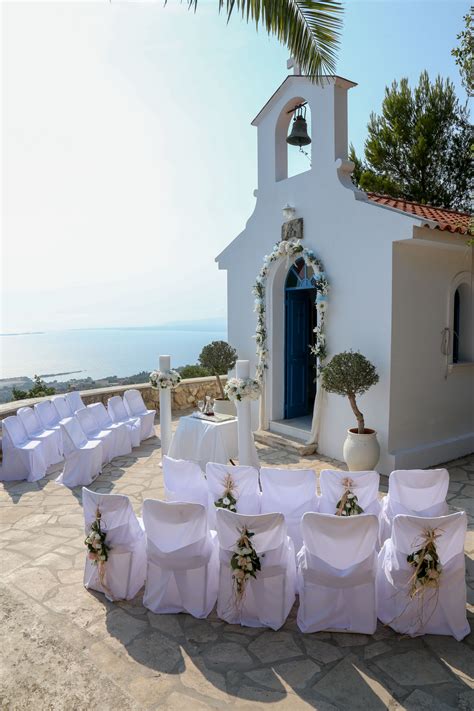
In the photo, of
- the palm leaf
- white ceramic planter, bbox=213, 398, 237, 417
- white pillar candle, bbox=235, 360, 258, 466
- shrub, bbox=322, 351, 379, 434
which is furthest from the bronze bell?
white ceramic planter, bbox=213, 398, 237, 417

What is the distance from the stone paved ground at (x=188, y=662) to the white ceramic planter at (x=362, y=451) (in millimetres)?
2595

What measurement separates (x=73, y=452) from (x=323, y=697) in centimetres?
520

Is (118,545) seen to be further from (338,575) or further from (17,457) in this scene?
(17,457)

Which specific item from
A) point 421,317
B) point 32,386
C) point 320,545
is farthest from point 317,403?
point 32,386

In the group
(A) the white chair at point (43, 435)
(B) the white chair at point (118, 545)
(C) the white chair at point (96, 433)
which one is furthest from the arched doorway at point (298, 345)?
(B) the white chair at point (118, 545)

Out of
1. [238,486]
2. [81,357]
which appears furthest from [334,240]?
[81,357]

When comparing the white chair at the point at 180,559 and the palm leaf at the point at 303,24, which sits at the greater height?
the palm leaf at the point at 303,24

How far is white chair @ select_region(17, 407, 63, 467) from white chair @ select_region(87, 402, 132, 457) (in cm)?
72

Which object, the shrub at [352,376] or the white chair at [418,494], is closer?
the white chair at [418,494]

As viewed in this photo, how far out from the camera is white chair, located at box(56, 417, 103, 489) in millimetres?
7234

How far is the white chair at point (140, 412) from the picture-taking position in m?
9.76

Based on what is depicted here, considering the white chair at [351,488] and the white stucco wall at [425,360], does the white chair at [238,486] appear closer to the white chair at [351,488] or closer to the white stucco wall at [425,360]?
the white chair at [351,488]

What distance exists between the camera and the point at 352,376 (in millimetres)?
7105

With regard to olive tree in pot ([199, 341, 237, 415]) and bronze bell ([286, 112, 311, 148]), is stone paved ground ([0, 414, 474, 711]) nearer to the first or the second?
olive tree in pot ([199, 341, 237, 415])
